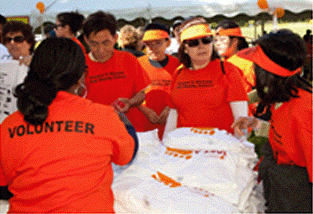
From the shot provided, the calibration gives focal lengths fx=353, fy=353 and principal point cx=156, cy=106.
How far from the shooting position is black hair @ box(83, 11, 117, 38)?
9.20 ft

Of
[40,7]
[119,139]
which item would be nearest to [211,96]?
[119,139]

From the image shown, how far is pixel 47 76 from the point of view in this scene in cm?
140

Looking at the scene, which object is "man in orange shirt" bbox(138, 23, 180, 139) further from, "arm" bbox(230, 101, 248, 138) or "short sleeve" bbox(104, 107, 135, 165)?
"short sleeve" bbox(104, 107, 135, 165)

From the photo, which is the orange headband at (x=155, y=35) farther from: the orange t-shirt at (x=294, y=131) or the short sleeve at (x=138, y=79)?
the orange t-shirt at (x=294, y=131)

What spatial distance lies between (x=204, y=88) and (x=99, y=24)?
1.02 meters

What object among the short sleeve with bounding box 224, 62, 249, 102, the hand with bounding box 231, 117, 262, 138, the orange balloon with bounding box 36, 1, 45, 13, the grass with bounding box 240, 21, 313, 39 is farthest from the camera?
the grass with bounding box 240, 21, 313, 39

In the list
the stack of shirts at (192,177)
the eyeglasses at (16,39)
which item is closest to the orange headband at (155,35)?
the eyeglasses at (16,39)

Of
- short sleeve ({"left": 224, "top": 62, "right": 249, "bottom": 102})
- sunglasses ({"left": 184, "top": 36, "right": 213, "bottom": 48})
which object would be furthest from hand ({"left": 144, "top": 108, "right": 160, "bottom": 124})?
short sleeve ({"left": 224, "top": 62, "right": 249, "bottom": 102})

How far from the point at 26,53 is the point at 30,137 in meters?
1.82

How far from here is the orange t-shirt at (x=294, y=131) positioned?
1.47 meters

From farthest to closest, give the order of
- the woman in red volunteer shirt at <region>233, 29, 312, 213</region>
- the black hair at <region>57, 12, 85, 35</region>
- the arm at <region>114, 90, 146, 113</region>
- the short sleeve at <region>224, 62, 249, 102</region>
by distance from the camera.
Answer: the black hair at <region>57, 12, 85, 35</region> < the arm at <region>114, 90, 146, 113</region> < the short sleeve at <region>224, 62, 249, 102</region> < the woman in red volunteer shirt at <region>233, 29, 312, 213</region>

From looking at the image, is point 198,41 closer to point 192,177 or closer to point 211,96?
point 211,96

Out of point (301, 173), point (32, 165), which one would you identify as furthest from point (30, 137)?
point (301, 173)

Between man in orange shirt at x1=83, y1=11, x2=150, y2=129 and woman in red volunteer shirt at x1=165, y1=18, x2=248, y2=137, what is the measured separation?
17.1 inches
